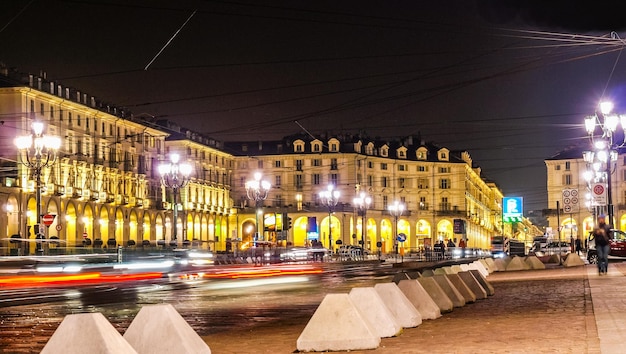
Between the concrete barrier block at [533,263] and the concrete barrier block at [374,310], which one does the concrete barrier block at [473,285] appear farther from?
the concrete barrier block at [533,263]

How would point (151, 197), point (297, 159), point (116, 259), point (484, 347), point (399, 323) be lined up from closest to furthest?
point (484, 347), point (399, 323), point (116, 259), point (151, 197), point (297, 159)

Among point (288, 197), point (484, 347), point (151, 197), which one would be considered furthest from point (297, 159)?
point (484, 347)

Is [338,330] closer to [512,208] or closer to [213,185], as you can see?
[512,208]

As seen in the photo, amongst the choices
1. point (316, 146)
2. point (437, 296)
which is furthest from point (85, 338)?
point (316, 146)

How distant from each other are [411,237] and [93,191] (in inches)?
2521

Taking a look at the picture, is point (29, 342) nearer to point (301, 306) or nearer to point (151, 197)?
point (301, 306)

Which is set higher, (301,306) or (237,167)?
(237,167)

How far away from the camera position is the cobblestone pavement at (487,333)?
10750mm

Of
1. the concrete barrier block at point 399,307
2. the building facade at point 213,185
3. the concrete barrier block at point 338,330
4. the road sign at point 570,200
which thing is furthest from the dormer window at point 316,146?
the concrete barrier block at point 338,330

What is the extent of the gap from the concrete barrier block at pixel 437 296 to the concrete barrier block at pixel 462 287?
194cm

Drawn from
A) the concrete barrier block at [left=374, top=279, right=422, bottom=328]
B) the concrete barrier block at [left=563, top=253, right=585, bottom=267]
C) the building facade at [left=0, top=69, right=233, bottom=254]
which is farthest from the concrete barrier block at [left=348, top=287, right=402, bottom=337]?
the building facade at [left=0, top=69, right=233, bottom=254]

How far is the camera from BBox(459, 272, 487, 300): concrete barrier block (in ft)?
65.2

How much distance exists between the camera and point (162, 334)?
9.31 meters

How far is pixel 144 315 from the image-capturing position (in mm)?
9547
